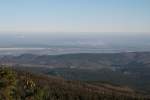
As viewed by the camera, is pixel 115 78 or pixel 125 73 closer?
pixel 115 78

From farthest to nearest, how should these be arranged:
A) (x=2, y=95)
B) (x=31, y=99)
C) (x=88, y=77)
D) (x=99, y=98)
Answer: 1. (x=88, y=77)
2. (x=99, y=98)
3. (x=31, y=99)
4. (x=2, y=95)

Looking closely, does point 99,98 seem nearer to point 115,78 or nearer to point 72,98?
point 72,98

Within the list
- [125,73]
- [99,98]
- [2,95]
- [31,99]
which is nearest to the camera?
[2,95]

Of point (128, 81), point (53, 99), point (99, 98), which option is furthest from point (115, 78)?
point (53, 99)

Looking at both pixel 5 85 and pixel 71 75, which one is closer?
pixel 5 85

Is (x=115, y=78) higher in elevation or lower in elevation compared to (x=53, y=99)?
lower

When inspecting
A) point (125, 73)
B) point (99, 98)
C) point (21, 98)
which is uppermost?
point (21, 98)

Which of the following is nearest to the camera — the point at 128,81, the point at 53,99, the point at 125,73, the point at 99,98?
the point at 53,99

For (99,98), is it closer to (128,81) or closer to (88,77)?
(128,81)

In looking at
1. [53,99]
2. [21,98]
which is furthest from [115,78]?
[21,98]
